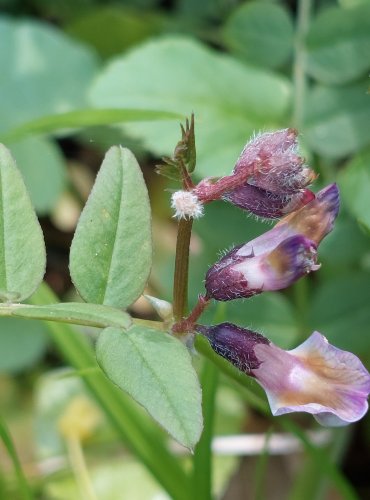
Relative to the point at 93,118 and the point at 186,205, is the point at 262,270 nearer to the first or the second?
the point at 186,205

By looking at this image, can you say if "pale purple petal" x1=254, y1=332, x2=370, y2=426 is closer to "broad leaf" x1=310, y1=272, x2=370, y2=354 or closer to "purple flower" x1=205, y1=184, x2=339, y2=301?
"purple flower" x1=205, y1=184, x2=339, y2=301

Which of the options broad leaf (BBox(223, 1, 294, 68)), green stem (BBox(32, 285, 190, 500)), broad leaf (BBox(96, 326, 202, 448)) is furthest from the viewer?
broad leaf (BBox(223, 1, 294, 68))

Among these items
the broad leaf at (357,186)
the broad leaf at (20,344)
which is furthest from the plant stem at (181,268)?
the broad leaf at (20,344)

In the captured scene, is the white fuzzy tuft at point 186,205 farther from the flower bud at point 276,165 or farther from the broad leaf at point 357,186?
the broad leaf at point 357,186

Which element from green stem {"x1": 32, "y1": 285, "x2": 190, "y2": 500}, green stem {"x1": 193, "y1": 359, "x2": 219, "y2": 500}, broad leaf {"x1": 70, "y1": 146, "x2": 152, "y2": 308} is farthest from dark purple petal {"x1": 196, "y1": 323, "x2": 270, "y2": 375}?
green stem {"x1": 32, "y1": 285, "x2": 190, "y2": 500}

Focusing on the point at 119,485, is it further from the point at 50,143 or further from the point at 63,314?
the point at 63,314

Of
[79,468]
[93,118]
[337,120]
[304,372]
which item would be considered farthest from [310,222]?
[79,468]
